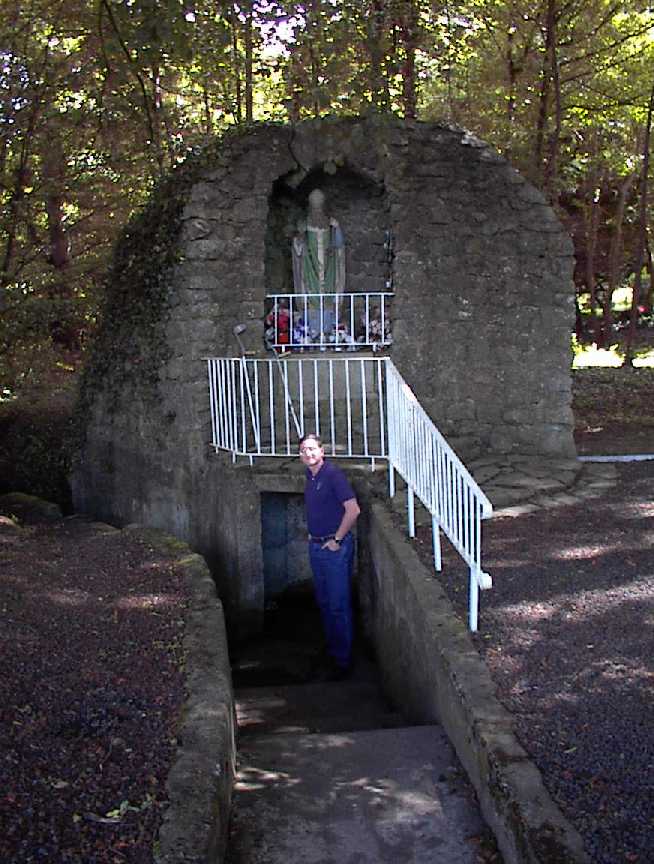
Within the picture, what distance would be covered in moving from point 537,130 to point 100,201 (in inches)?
292

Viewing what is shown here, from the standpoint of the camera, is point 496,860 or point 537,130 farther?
point 537,130

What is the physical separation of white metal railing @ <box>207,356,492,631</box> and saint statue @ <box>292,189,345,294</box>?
0.97 meters

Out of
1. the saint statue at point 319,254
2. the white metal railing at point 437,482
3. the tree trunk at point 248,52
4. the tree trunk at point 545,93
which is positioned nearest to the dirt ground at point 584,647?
the white metal railing at point 437,482

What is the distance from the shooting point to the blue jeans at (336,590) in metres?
7.08

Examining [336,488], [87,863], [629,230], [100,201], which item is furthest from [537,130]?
[87,863]

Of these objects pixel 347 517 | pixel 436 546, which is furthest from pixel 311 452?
pixel 436 546

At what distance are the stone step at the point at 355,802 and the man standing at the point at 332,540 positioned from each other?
2.21m

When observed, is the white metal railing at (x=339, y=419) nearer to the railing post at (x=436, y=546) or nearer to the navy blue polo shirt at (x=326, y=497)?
the railing post at (x=436, y=546)

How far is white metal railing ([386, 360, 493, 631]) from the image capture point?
4.97 metres

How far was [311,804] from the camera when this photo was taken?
4.06 meters

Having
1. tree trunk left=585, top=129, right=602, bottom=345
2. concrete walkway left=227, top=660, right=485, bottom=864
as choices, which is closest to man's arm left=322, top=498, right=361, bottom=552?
concrete walkway left=227, top=660, right=485, bottom=864

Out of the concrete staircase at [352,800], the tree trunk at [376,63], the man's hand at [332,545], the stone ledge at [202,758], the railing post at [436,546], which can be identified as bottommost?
the concrete staircase at [352,800]

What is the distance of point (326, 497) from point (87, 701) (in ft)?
9.51

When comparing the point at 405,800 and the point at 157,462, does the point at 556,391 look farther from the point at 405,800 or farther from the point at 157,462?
the point at 405,800
